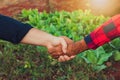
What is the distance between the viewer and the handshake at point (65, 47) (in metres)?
4.54

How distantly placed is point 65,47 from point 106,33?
53 centimetres

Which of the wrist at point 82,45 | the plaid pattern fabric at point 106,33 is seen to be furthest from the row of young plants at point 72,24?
the plaid pattern fabric at point 106,33

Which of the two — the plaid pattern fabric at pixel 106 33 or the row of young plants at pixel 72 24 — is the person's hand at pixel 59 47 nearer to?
the plaid pattern fabric at pixel 106 33

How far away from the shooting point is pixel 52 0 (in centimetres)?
764

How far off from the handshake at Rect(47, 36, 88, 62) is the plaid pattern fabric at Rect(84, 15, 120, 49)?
136 millimetres

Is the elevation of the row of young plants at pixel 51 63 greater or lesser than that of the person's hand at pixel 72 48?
lesser

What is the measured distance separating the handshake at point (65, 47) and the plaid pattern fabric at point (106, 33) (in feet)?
0.44

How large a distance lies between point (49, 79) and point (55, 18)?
156 centimetres

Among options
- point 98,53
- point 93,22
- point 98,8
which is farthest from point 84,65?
point 98,8

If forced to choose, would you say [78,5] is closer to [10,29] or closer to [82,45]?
[82,45]

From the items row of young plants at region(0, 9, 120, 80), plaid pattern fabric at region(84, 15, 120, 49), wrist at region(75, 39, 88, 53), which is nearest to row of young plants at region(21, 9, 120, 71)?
row of young plants at region(0, 9, 120, 80)

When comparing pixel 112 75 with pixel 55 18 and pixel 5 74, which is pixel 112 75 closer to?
pixel 5 74

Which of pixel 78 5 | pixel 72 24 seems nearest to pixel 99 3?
pixel 78 5

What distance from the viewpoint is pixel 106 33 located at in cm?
424
